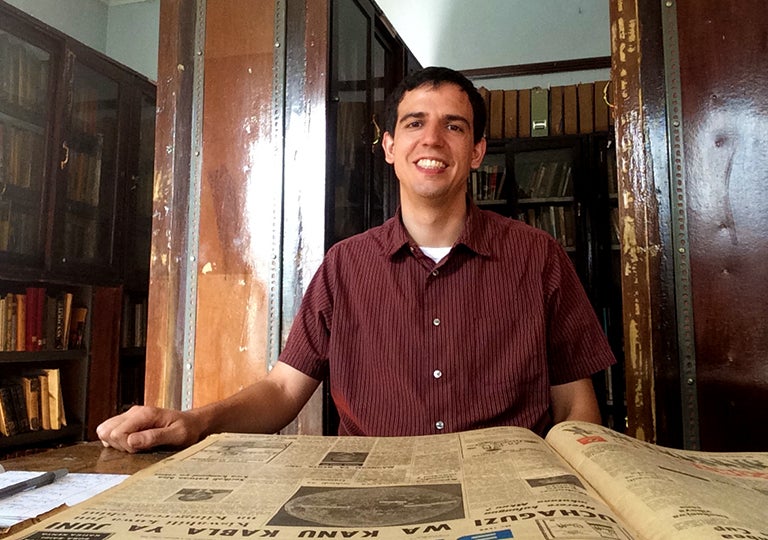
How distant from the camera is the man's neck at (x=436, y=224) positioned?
129 cm

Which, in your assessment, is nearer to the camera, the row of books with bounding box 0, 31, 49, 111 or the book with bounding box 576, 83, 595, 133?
the row of books with bounding box 0, 31, 49, 111

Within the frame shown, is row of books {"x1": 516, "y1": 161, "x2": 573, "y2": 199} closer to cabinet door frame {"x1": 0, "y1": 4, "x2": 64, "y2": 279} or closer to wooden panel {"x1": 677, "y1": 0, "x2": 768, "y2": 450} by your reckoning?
wooden panel {"x1": 677, "y1": 0, "x2": 768, "y2": 450}

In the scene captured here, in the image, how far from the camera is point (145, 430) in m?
0.84

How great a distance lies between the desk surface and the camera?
746 mm

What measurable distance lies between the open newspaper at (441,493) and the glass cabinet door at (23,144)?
2601 mm

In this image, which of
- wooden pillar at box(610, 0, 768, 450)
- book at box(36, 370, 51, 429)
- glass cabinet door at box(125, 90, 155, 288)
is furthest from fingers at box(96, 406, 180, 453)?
glass cabinet door at box(125, 90, 155, 288)

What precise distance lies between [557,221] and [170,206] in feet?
7.96

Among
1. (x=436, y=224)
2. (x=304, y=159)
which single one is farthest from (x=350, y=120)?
(x=436, y=224)

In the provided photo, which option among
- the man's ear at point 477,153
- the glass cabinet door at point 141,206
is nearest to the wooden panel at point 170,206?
the man's ear at point 477,153

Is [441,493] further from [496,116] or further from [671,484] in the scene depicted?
[496,116]

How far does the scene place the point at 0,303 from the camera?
2838 millimetres

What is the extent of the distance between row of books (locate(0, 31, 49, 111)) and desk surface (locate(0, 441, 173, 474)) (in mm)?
2577

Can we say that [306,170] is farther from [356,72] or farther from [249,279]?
[356,72]

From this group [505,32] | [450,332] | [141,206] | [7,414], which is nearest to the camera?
[450,332]
